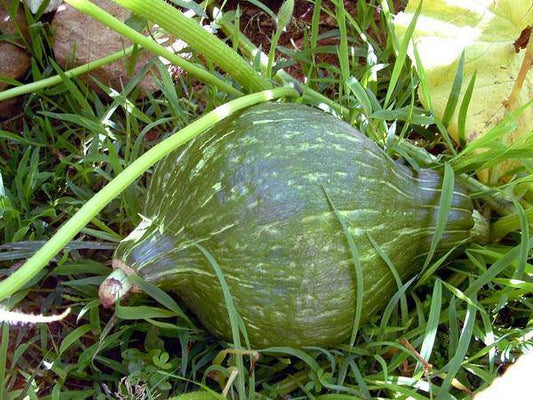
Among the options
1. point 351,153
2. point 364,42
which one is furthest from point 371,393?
point 364,42

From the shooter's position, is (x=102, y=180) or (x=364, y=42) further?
(x=364, y=42)

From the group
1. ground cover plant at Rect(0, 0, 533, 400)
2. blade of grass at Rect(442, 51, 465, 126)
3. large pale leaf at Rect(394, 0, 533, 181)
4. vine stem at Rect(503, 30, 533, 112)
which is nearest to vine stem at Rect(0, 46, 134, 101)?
ground cover plant at Rect(0, 0, 533, 400)

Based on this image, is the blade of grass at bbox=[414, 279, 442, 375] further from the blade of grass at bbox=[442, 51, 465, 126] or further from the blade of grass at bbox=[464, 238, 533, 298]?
the blade of grass at bbox=[442, 51, 465, 126]

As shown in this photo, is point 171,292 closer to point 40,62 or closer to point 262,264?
point 262,264

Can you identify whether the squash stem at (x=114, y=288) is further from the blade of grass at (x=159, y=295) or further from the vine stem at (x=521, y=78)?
the vine stem at (x=521, y=78)

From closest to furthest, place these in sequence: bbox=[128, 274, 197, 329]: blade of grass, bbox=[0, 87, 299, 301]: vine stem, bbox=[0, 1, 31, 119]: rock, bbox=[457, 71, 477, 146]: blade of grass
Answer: bbox=[0, 87, 299, 301]: vine stem → bbox=[128, 274, 197, 329]: blade of grass → bbox=[457, 71, 477, 146]: blade of grass → bbox=[0, 1, 31, 119]: rock
